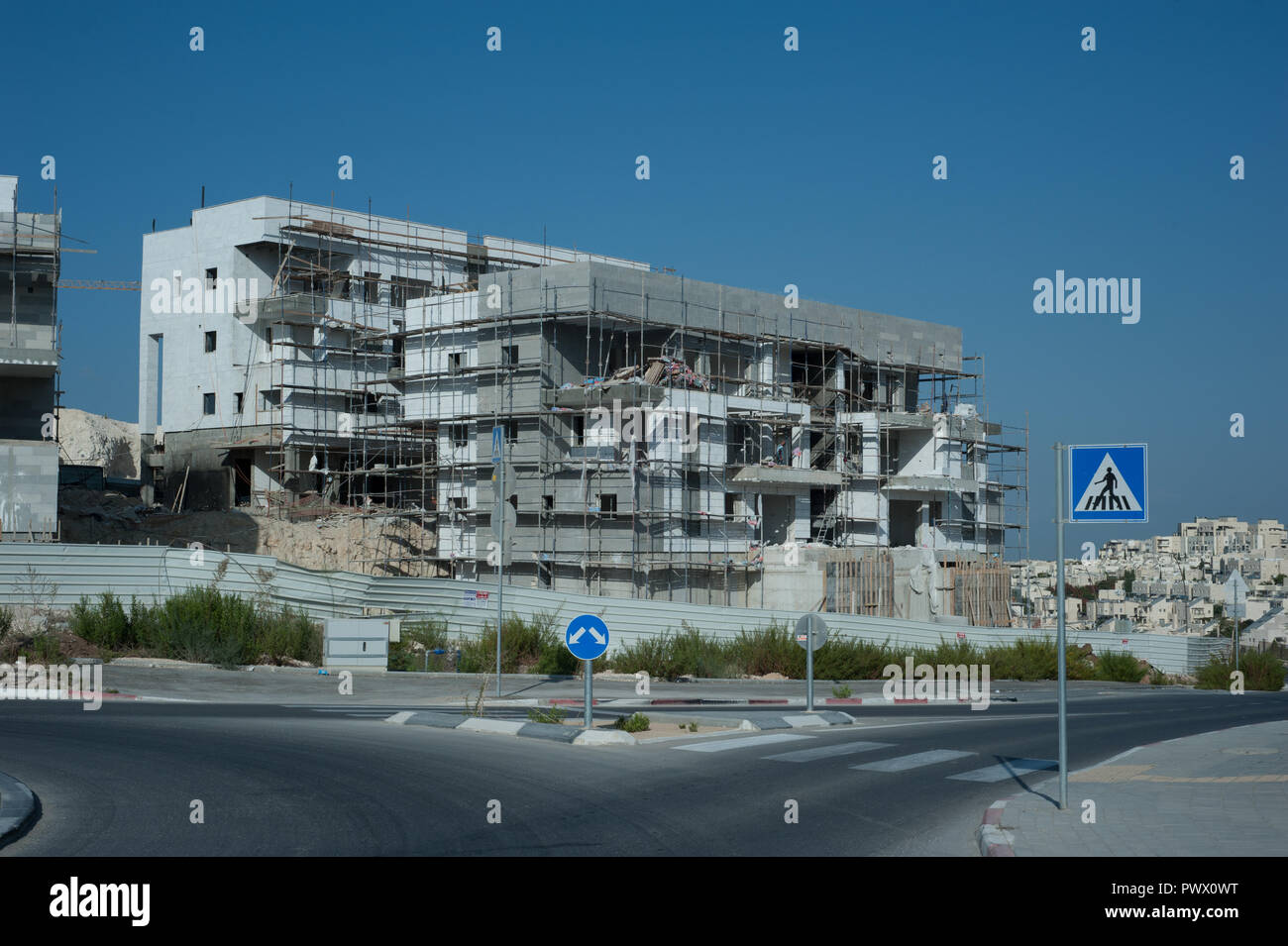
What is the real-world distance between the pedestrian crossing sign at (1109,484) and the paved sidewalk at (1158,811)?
8.18 ft

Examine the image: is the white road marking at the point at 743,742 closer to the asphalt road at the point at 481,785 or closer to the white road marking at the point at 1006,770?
the asphalt road at the point at 481,785

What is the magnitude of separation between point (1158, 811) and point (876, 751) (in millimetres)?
5375

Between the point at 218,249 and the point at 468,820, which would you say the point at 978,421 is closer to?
the point at 218,249

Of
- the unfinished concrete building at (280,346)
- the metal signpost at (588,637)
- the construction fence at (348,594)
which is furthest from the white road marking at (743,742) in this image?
the unfinished concrete building at (280,346)

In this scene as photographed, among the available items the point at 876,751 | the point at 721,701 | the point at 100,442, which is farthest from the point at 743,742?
the point at 100,442

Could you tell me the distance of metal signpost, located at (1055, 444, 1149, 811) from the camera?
32.1 feet

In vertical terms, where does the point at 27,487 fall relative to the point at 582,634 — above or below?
above

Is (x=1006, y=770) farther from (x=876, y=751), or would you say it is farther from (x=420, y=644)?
(x=420, y=644)

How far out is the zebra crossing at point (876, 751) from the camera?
45.3ft

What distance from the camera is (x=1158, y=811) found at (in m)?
10.6

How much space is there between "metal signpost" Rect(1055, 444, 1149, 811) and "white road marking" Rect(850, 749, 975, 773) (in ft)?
13.2

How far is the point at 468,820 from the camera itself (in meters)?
10.1
